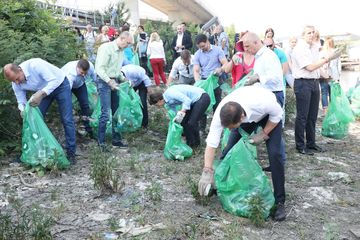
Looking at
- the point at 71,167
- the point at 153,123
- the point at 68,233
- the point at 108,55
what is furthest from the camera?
the point at 153,123

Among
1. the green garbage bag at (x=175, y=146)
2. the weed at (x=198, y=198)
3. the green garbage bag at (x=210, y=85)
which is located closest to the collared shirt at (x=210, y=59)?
the green garbage bag at (x=210, y=85)

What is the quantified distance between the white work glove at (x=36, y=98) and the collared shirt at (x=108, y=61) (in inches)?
35.1

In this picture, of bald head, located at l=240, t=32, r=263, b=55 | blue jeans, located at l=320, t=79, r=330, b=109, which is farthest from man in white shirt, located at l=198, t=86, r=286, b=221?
blue jeans, located at l=320, t=79, r=330, b=109

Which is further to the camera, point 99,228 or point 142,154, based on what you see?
point 142,154

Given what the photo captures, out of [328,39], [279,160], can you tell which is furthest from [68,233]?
[328,39]

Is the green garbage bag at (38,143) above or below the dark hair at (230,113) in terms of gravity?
below

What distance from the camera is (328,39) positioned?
7012 mm

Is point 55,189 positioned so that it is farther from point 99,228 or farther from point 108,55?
point 108,55

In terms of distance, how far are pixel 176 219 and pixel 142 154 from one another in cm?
206

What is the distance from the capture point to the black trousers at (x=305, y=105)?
4.98m

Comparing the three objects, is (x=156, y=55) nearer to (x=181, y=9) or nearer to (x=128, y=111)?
(x=128, y=111)

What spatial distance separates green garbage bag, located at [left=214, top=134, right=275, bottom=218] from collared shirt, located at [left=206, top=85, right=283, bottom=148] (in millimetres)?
274

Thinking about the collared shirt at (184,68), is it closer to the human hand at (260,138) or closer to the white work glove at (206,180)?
the human hand at (260,138)

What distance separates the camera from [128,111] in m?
5.86
